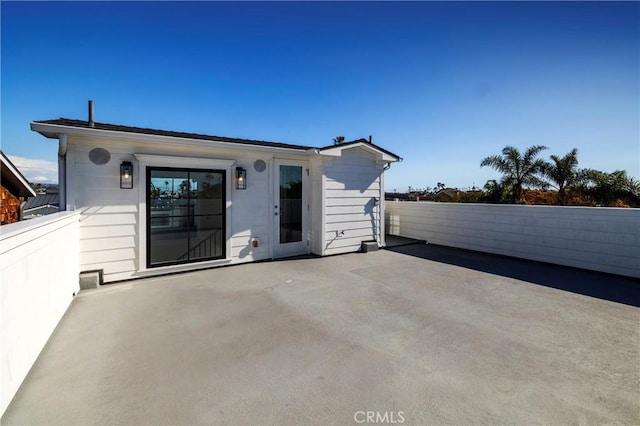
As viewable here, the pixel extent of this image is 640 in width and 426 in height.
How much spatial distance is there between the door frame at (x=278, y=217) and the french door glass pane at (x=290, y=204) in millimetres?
88

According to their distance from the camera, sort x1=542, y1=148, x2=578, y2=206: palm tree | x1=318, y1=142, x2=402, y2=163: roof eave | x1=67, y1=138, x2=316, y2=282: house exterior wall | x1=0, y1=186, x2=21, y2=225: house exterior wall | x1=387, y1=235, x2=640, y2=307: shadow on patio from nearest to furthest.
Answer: x1=387, y1=235, x2=640, y2=307: shadow on patio
x1=67, y1=138, x2=316, y2=282: house exterior wall
x1=0, y1=186, x2=21, y2=225: house exterior wall
x1=318, y1=142, x2=402, y2=163: roof eave
x1=542, y1=148, x2=578, y2=206: palm tree

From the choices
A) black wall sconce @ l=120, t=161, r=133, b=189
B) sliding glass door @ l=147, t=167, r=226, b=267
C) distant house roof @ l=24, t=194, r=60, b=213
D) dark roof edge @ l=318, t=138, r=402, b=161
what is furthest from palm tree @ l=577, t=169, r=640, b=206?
distant house roof @ l=24, t=194, r=60, b=213

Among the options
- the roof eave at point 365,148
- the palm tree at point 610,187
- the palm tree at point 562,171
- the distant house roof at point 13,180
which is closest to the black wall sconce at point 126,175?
the distant house roof at point 13,180

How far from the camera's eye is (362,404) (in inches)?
67.8

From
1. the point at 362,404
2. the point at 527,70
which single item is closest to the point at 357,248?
the point at 362,404

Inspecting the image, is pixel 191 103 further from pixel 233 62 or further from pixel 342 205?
pixel 342 205

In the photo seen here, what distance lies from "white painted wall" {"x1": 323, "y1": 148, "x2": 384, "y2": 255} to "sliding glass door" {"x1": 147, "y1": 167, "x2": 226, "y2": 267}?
7.75ft

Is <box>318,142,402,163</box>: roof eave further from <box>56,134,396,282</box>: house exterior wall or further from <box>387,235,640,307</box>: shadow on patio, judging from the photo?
<box>387,235,640,307</box>: shadow on patio

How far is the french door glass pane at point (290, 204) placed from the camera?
6.00 metres

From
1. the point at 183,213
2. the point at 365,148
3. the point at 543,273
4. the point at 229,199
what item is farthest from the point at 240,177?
Answer: the point at 543,273

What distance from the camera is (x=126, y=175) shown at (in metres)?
4.32

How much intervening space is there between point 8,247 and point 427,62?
8.81 m

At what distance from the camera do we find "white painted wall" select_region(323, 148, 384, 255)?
6.29 metres

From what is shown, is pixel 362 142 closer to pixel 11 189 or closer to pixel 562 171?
pixel 11 189
